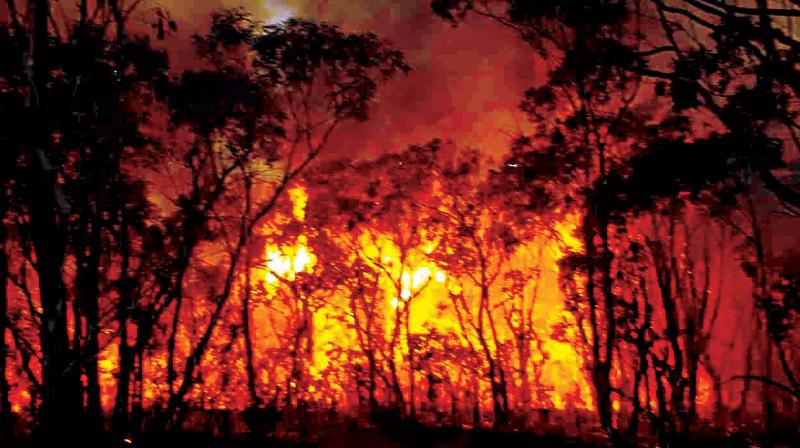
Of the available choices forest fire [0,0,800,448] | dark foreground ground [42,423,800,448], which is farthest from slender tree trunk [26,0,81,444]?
dark foreground ground [42,423,800,448]

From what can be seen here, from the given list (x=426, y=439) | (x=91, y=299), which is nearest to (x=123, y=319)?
(x=91, y=299)

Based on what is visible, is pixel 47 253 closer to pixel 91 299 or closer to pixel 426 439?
pixel 91 299

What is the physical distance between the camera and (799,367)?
620 inches

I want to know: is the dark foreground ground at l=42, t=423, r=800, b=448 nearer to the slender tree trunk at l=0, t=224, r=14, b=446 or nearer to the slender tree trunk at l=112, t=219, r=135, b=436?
the slender tree trunk at l=112, t=219, r=135, b=436

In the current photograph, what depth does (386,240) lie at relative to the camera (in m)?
17.7

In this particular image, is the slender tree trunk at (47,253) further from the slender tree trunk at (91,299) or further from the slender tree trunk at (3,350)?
the slender tree trunk at (3,350)

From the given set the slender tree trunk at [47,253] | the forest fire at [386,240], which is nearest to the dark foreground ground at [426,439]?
the forest fire at [386,240]

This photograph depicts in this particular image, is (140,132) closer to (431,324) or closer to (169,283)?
(169,283)

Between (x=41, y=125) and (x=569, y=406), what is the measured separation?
14.8m

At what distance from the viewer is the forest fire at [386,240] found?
8273 mm

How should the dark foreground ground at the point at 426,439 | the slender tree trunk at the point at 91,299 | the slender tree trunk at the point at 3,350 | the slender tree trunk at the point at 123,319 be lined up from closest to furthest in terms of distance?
1. the slender tree trunk at the point at 91,299
2. the slender tree trunk at the point at 3,350
3. the slender tree trunk at the point at 123,319
4. the dark foreground ground at the point at 426,439

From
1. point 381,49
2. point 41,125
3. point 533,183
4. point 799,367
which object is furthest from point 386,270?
point 41,125

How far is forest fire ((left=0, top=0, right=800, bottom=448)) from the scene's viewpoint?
827 cm

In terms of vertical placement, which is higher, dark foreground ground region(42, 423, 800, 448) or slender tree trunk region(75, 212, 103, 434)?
slender tree trunk region(75, 212, 103, 434)
